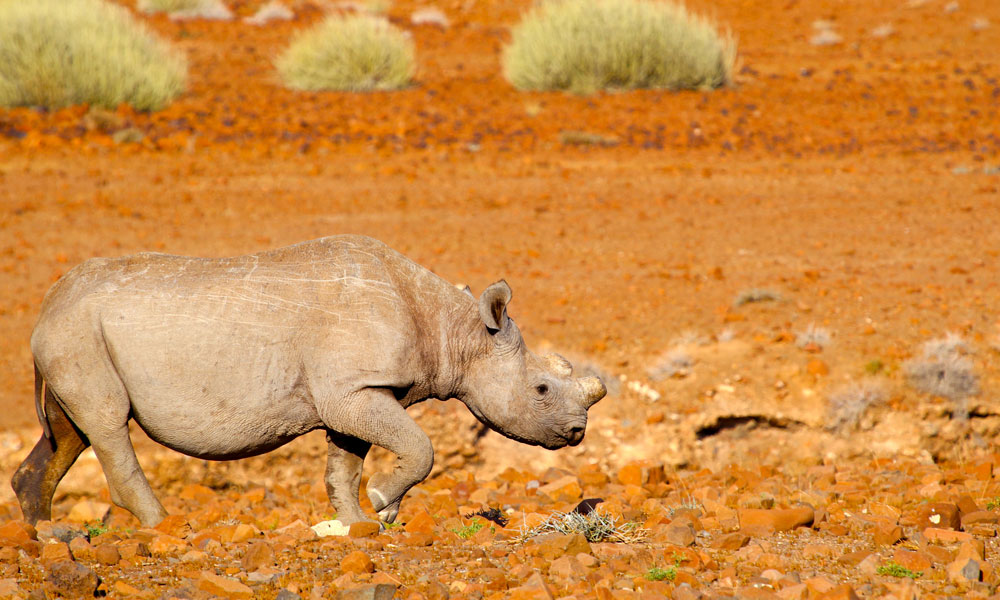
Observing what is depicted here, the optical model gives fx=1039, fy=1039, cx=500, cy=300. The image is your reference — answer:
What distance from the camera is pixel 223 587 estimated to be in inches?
194

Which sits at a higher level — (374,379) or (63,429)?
(374,379)

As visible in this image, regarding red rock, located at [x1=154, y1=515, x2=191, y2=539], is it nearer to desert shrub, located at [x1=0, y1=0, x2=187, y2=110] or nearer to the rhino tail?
the rhino tail

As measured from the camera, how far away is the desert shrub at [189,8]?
31.2 meters

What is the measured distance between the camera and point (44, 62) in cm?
2072

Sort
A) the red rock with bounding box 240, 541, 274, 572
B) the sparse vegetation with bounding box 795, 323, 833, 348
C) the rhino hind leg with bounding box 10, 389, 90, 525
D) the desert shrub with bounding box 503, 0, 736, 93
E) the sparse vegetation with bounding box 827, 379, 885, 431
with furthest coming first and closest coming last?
the desert shrub with bounding box 503, 0, 736, 93, the sparse vegetation with bounding box 795, 323, 833, 348, the sparse vegetation with bounding box 827, 379, 885, 431, the rhino hind leg with bounding box 10, 389, 90, 525, the red rock with bounding box 240, 541, 274, 572

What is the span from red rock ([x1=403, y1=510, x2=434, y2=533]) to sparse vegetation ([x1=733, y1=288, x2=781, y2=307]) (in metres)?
6.56

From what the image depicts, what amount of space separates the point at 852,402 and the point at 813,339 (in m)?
1.01

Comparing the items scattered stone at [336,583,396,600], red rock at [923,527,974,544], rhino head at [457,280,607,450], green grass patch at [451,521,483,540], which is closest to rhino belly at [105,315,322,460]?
rhino head at [457,280,607,450]

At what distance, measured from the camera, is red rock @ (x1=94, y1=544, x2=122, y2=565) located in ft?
17.5

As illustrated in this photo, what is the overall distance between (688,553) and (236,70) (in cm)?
2207

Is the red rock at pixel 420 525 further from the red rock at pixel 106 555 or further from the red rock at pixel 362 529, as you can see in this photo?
the red rock at pixel 106 555

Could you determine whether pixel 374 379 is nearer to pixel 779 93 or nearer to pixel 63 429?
pixel 63 429

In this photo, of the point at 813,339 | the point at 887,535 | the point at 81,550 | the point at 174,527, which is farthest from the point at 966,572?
the point at 813,339

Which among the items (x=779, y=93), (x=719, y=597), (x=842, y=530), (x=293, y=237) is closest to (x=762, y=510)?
(x=842, y=530)
